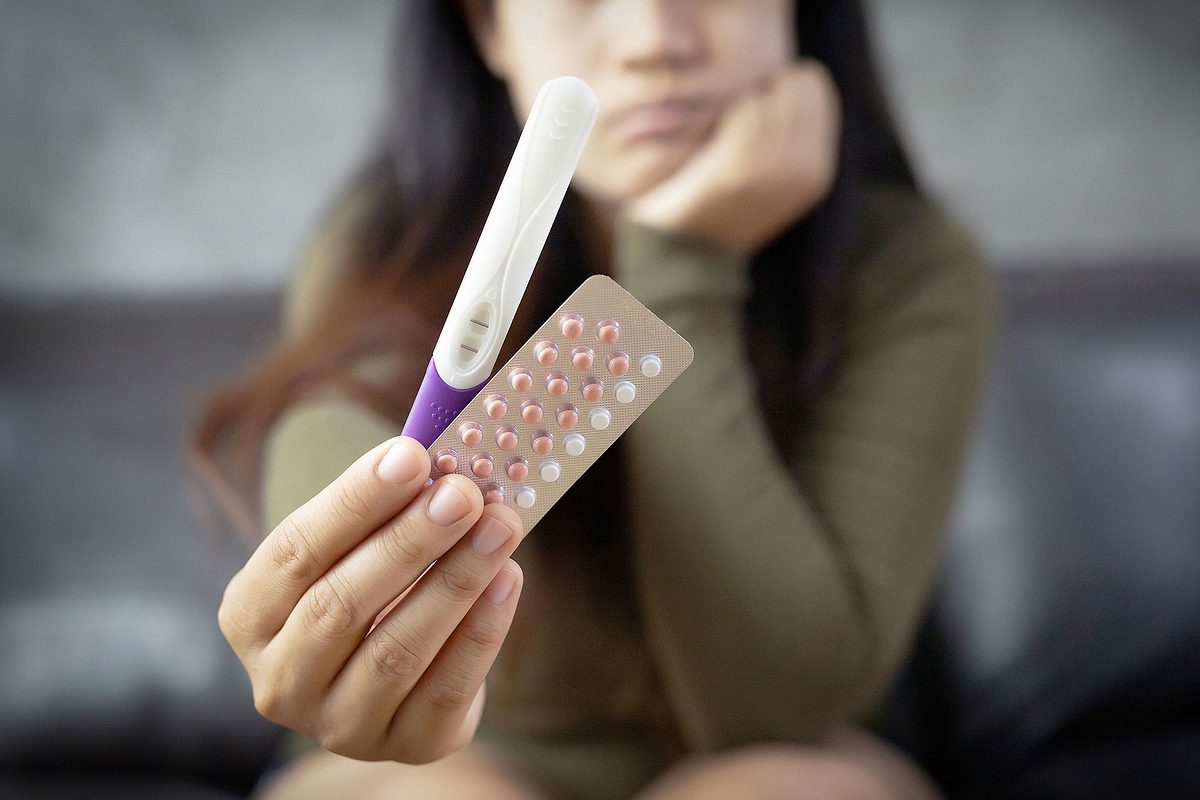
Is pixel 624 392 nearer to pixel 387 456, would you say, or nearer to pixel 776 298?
pixel 387 456

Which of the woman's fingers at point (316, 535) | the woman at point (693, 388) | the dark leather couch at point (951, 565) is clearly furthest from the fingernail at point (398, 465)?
the dark leather couch at point (951, 565)

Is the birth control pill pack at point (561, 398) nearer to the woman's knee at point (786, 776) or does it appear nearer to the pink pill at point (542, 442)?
the pink pill at point (542, 442)

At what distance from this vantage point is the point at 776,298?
468mm

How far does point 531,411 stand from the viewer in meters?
0.21

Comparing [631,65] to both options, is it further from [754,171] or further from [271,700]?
[271,700]

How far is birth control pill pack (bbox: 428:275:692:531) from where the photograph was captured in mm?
211

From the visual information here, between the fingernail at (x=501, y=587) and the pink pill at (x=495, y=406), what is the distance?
41 mm

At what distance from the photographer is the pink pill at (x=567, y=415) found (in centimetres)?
22

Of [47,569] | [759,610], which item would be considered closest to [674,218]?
[759,610]

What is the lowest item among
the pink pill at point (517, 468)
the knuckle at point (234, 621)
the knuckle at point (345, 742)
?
the knuckle at point (345, 742)

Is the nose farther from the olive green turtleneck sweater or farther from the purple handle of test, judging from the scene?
the purple handle of test

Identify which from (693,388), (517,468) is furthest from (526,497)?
(693,388)

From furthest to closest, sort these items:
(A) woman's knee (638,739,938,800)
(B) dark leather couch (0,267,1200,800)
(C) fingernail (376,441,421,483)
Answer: (B) dark leather couch (0,267,1200,800), (A) woman's knee (638,739,938,800), (C) fingernail (376,441,421,483)

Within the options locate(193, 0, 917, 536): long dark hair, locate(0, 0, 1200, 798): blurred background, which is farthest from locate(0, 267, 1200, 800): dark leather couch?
locate(193, 0, 917, 536): long dark hair
